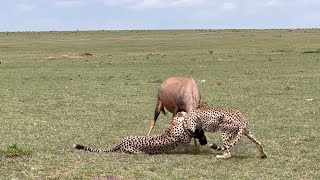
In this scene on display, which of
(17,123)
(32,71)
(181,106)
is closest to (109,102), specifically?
(17,123)

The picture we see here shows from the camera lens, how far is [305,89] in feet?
66.2

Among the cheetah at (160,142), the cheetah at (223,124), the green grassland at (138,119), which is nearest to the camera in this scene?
the green grassland at (138,119)

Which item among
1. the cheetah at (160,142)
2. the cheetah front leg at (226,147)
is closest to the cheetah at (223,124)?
the cheetah front leg at (226,147)

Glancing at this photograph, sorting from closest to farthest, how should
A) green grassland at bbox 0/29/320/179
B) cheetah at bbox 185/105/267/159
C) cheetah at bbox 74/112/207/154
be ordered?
green grassland at bbox 0/29/320/179 → cheetah at bbox 185/105/267/159 → cheetah at bbox 74/112/207/154

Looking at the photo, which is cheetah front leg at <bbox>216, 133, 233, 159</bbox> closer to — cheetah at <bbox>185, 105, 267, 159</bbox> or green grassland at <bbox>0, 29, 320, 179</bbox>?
cheetah at <bbox>185, 105, 267, 159</bbox>

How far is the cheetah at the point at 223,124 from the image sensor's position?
388 inches

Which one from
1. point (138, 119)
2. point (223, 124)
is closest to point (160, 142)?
point (223, 124)

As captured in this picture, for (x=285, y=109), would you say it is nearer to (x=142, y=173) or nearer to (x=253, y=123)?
(x=253, y=123)

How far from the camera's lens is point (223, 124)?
990 centimetres

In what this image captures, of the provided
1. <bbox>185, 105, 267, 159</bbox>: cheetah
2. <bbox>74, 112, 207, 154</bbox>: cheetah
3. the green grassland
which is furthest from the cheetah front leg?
<bbox>74, 112, 207, 154</bbox>: cheetah

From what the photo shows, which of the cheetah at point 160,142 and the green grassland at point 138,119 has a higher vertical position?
the cheetah at point 160,142

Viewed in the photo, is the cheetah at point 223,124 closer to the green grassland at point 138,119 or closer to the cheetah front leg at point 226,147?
the cheetah front leg at point 226,147

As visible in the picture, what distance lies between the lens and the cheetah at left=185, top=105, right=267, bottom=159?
9.86 metres

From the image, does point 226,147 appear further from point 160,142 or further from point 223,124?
point 160,142
